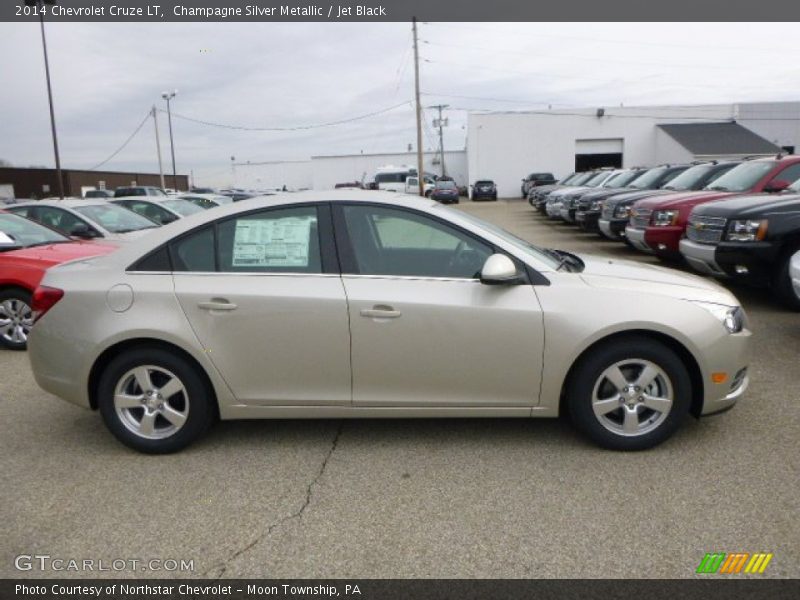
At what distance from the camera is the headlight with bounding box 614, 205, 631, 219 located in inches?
474

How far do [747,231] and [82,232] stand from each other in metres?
8.34

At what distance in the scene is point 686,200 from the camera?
9.62m

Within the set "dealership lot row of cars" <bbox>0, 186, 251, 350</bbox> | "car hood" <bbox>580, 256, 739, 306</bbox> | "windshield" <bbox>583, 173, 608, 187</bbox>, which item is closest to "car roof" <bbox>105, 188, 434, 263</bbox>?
"car hood" <bbox>580, 256, 739, 306</bbox>

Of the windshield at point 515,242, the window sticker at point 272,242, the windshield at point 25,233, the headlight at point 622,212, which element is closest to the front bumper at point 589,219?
the headlight at point 622,212

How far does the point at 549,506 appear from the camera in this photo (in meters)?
3.25

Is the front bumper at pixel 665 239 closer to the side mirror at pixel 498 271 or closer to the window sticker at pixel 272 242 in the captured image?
the side mirror at pixel 498 271

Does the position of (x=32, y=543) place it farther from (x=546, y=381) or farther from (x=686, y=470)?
(x=686, y=470)

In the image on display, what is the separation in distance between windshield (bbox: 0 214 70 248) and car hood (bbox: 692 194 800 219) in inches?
298

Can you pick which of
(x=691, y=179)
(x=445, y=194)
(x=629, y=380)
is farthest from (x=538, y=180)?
(x=629, y=380)

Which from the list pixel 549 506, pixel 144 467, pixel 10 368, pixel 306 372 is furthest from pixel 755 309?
pixel 10 368

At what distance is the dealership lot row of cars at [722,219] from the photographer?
273 inches

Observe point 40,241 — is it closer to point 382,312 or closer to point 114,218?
point 114,218

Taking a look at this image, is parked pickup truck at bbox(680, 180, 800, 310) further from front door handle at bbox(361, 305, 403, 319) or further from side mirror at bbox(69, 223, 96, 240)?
side mirror at bbox(69, 223, 96, 240)

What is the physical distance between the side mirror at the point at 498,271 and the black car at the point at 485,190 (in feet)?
126
